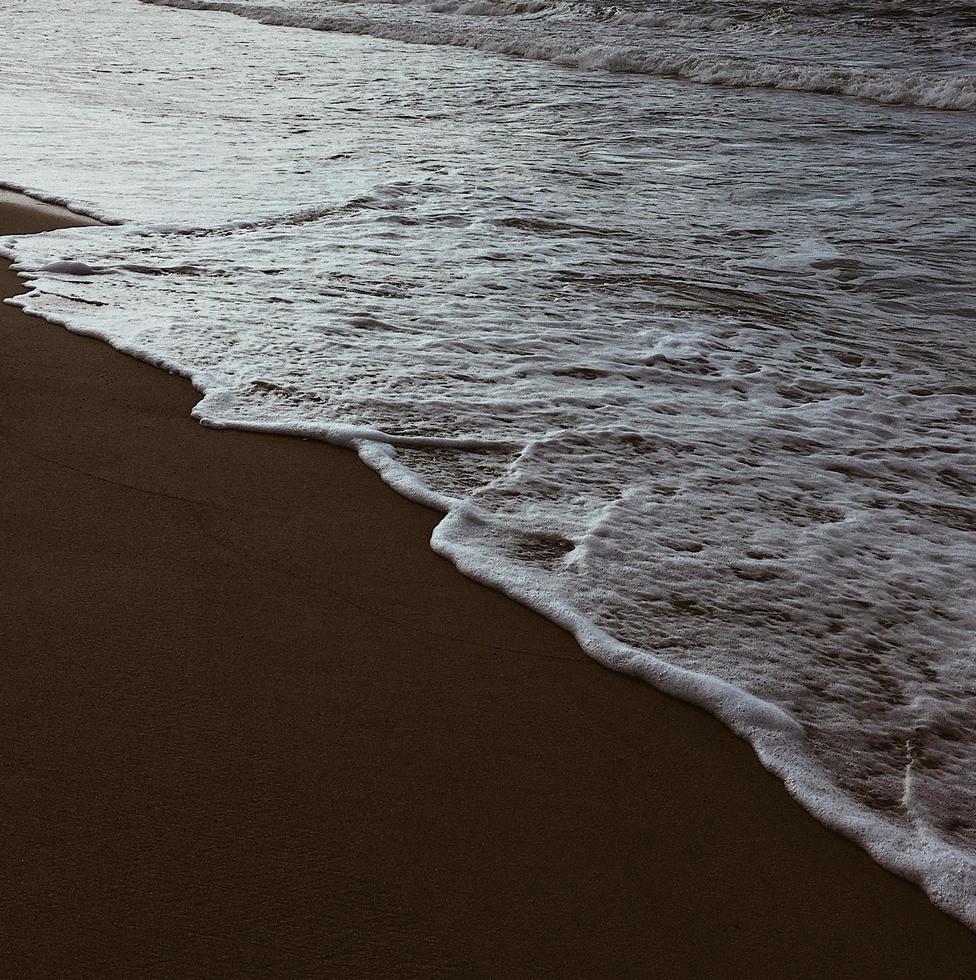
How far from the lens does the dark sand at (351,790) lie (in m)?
1.61

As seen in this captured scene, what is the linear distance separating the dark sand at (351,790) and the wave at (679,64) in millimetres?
9482

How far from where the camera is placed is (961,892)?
177 centimetres

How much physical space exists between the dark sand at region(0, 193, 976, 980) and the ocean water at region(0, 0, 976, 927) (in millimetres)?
127

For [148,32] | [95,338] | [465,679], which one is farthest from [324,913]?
[148,32]

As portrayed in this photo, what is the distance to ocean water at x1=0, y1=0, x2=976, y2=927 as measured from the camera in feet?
7.63

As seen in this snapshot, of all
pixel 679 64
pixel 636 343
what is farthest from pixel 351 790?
pixel 679 64

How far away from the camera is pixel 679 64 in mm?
11750

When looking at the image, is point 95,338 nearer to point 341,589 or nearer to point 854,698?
point 341,589

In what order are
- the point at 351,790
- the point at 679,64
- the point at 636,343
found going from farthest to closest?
the point at 679,64, the point at 636,343, the point at 351,790

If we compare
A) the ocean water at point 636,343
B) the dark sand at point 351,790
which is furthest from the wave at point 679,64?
the dark sand at point 351,790

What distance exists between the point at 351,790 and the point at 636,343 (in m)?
2.58

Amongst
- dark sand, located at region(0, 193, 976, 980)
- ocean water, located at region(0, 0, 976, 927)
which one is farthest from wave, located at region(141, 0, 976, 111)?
dark sand, located at region(0, 193, 976, 980)

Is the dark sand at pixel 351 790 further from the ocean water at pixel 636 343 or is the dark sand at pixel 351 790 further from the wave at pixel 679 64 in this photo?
the wave at pixel 679 64

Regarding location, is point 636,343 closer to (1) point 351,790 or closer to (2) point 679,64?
(1) point 351,790
